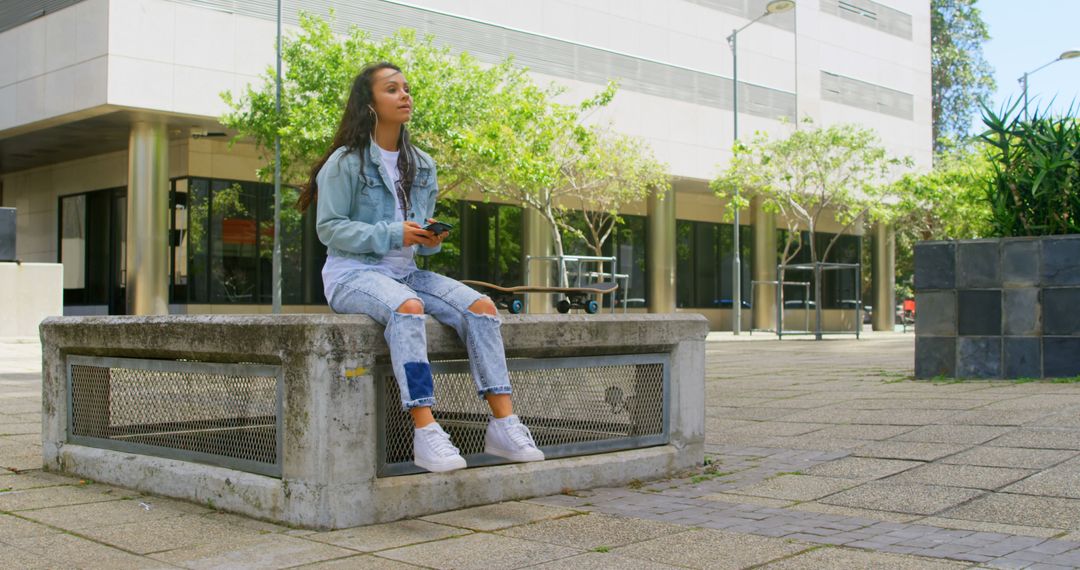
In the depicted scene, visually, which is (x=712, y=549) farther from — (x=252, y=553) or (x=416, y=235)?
(x=416, y=235)

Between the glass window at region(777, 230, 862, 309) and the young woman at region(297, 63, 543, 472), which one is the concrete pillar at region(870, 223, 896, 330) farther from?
the young woman at region(297, 63, 543, 472)

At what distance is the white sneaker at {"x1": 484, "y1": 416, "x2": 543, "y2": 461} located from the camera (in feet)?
14.7

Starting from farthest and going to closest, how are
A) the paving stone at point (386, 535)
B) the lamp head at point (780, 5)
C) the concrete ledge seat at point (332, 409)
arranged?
the lamp head at point (780, 5) < the concrete ledge seat at point (332, 409) < the paving stone at point (386, 535)

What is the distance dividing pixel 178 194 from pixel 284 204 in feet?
9.31

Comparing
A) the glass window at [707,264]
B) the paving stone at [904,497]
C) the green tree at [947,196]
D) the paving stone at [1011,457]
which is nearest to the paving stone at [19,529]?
the paving stone at [904,497]

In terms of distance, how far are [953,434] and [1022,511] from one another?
185 cm

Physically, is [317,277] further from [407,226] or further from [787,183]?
[407,226]

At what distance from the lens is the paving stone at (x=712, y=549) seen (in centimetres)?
361

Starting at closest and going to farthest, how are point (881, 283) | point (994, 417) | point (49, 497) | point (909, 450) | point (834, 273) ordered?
point (49, 497) < point (909, 450) < point (994, 417) < point (881, 283) < point (834, 273)

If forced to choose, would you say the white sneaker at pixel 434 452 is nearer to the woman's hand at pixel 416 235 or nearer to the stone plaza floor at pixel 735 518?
the stone plaza floor at pixel 735 518

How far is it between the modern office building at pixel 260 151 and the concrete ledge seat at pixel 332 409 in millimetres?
20022

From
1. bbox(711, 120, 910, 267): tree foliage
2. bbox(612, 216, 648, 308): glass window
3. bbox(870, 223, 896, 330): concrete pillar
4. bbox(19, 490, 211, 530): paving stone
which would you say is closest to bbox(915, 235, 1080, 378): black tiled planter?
bbox(19, 490, 211, 530): paving stone

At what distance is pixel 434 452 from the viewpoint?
166 inches

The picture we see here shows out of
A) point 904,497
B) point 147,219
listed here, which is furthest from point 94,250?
point 904,497
